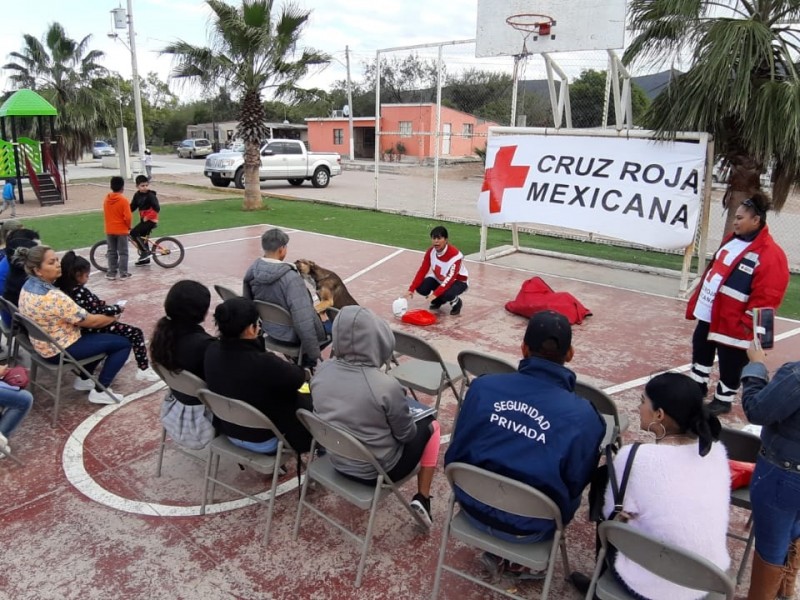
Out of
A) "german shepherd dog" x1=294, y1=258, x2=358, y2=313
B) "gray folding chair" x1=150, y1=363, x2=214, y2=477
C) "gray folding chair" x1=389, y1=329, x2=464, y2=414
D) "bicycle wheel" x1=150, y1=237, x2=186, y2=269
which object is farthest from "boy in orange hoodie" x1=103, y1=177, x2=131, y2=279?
"gray folding chair" x1=389, y1=329, x2=464, y2=414

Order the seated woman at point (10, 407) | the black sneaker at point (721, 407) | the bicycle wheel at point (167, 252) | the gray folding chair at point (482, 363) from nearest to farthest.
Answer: the gray folding chair at point (482, 363) → the seated woman at point (10, 407) → the black sneaker at point (721, 407) → the bicycle wheel at point (167, 252)

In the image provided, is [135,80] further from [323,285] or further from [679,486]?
[679,486]

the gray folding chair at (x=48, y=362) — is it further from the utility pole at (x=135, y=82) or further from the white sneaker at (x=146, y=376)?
the utility pole at (x=135, y=82)

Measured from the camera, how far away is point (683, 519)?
227 centimetres

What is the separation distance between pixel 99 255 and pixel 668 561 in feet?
30.9

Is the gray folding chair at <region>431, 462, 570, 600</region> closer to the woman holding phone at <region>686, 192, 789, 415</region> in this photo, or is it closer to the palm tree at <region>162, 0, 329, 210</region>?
the woman holding phone at <region>686, 192, 789, 415</region>

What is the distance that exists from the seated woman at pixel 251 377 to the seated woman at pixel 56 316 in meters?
1.80

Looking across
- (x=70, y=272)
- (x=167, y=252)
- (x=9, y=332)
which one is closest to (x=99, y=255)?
(x=167, y=252)

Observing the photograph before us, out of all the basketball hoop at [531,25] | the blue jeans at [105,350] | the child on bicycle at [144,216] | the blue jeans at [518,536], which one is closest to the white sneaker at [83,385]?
the blue jeans at [105,350]

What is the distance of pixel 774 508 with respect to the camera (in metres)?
2.53

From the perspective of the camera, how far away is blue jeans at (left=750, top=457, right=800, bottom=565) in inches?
97.5

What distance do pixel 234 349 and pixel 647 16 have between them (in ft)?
24.5

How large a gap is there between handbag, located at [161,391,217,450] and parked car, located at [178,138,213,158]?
46.8m

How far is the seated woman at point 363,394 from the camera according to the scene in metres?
2.95
